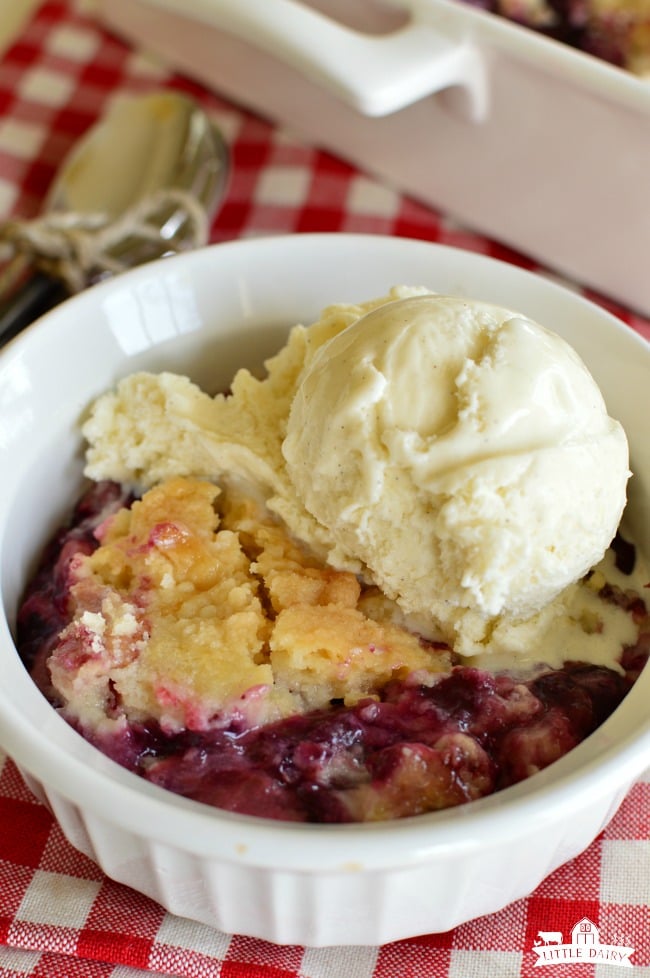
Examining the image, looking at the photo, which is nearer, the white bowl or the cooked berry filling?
the white bowl

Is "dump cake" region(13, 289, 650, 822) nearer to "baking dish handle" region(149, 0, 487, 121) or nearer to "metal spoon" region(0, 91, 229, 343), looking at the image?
"baking dish handle" region(149, 0, 487, 121)

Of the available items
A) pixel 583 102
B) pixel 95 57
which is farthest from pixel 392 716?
pixel 95 57

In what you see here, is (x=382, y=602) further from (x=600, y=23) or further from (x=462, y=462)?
(x=600, y=23)

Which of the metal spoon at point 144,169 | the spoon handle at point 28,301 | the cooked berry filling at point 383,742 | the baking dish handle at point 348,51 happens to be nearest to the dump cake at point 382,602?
the cooked berry filling at point 383,742

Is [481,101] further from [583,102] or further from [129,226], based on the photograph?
[129,226]

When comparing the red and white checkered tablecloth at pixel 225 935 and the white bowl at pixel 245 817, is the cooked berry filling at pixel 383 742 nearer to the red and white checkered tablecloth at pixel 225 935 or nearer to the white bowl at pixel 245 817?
the white bowl at pixel 245 817

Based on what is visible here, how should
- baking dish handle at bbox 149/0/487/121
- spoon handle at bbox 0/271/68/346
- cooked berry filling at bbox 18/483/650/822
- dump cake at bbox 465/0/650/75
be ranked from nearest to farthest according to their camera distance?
1. cooked berry filling at bbox 18/483/650/822
2. baking dish handle at bbox 149/0/487/121
3. spoon handle at bbox 0/271/68/346
4. dump cake at bbox 465/0/650/75

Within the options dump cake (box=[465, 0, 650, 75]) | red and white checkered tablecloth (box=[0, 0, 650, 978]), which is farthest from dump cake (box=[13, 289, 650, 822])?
dump cake (box=[465, 0, 650, 75])
